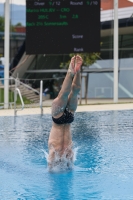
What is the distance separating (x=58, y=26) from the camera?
17188 mm

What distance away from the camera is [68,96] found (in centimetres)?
593

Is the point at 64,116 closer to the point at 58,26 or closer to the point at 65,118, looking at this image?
the point at 65,118

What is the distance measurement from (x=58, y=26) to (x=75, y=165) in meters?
11.3

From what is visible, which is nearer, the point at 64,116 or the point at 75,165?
the point at 64,116

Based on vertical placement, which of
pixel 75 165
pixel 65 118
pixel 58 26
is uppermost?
pixel 58 26

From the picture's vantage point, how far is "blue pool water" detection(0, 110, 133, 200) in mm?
5000

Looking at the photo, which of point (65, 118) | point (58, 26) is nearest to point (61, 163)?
point (65, 118)

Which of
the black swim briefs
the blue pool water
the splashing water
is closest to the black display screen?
the blue pool water

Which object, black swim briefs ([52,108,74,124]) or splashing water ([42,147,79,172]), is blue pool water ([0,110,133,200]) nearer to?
splashing water ([42,147,79,172])

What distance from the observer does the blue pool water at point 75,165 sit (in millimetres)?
5000

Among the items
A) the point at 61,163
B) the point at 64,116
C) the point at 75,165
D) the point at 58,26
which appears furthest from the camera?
the point at 58,26

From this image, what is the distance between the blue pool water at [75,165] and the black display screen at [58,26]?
6.22m

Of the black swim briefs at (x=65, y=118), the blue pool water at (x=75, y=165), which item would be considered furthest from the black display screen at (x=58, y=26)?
the black swim briefs at (x=65, y=118)

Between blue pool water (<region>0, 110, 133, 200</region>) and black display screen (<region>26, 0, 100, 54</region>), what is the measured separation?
6217 mm
